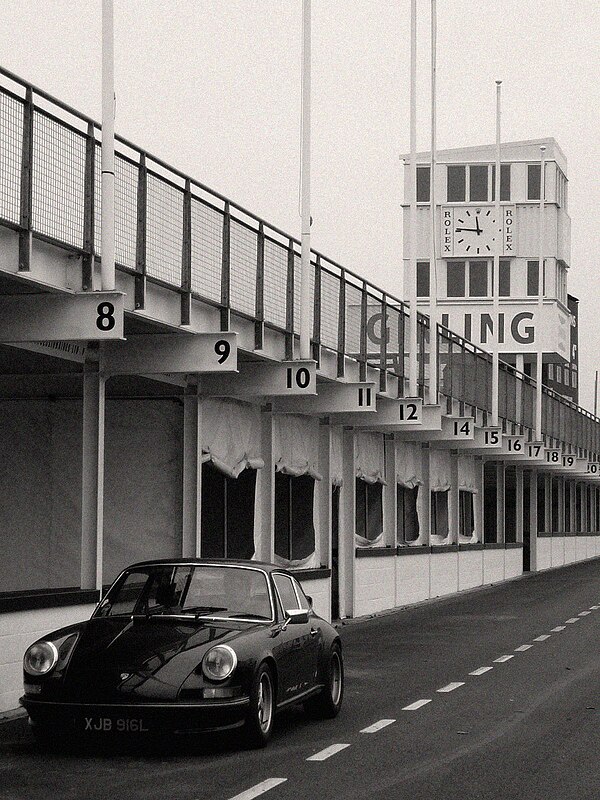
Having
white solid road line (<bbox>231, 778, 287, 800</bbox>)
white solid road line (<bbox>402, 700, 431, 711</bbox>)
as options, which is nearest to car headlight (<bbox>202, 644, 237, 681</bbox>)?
white solid road line (<bbox>231, 778, 287, 800</bbox>)

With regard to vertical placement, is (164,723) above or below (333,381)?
below

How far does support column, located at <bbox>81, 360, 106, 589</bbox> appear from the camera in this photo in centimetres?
1576

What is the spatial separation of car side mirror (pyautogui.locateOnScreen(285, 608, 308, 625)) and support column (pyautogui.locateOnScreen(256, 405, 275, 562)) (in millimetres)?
9985

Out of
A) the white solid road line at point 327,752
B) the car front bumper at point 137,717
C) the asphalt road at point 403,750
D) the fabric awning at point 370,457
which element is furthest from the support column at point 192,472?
the car front bumper at point 137,717

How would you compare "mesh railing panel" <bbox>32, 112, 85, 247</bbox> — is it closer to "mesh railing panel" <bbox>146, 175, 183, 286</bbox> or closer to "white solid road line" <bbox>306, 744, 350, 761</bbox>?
"mesh railing panel" <bbox>146, 175, 183, 286</bbox>

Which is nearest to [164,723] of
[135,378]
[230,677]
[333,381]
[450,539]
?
[230,677]

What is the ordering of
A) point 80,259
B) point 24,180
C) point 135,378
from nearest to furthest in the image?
point 24,180
point 80,259
point 135,378

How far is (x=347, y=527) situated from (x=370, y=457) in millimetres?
2212

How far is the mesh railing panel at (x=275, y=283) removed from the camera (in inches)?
775

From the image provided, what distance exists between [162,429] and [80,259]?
6.33 meters

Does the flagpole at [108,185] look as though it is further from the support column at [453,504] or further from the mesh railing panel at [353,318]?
the support column at [453,504]

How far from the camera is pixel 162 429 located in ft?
65.4

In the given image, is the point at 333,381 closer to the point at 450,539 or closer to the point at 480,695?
the point at 480,695

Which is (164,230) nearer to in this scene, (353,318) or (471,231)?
Answer: (353,318)
